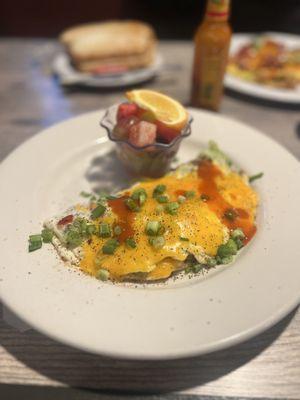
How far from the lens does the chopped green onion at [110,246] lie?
1541 mm

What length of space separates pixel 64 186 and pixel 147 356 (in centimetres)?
113

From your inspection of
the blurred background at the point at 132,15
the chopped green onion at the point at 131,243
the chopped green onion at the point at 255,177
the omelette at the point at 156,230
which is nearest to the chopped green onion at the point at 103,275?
the omelette at the point at 156,230

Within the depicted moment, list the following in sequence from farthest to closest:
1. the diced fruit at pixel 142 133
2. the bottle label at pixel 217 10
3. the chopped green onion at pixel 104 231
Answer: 1. the bottle label at pixel 217 10
2. the diced fruit at pixel 142 133
3. the chopped green onion at pixel 104 231

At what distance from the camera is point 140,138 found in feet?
6.39

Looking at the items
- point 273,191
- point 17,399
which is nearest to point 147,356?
point 17,399

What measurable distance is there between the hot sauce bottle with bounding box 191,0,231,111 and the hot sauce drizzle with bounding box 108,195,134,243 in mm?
1180

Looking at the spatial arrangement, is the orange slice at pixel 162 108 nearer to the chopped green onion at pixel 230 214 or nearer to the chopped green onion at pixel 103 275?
the chopped green onion at pixel 230 214

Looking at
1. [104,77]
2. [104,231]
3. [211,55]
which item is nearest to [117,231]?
[104,231]

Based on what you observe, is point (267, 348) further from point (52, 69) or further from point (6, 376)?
point (52, 69)

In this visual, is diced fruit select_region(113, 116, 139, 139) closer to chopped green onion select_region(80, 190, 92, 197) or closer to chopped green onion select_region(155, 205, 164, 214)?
chopped green onion select_region(80, 190, 92, 197)

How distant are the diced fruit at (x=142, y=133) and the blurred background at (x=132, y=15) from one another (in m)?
3.93

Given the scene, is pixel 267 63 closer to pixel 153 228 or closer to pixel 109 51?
pixel 109 51

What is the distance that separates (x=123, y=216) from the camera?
1.67 m

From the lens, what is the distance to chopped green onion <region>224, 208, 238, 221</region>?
5.68 ft
